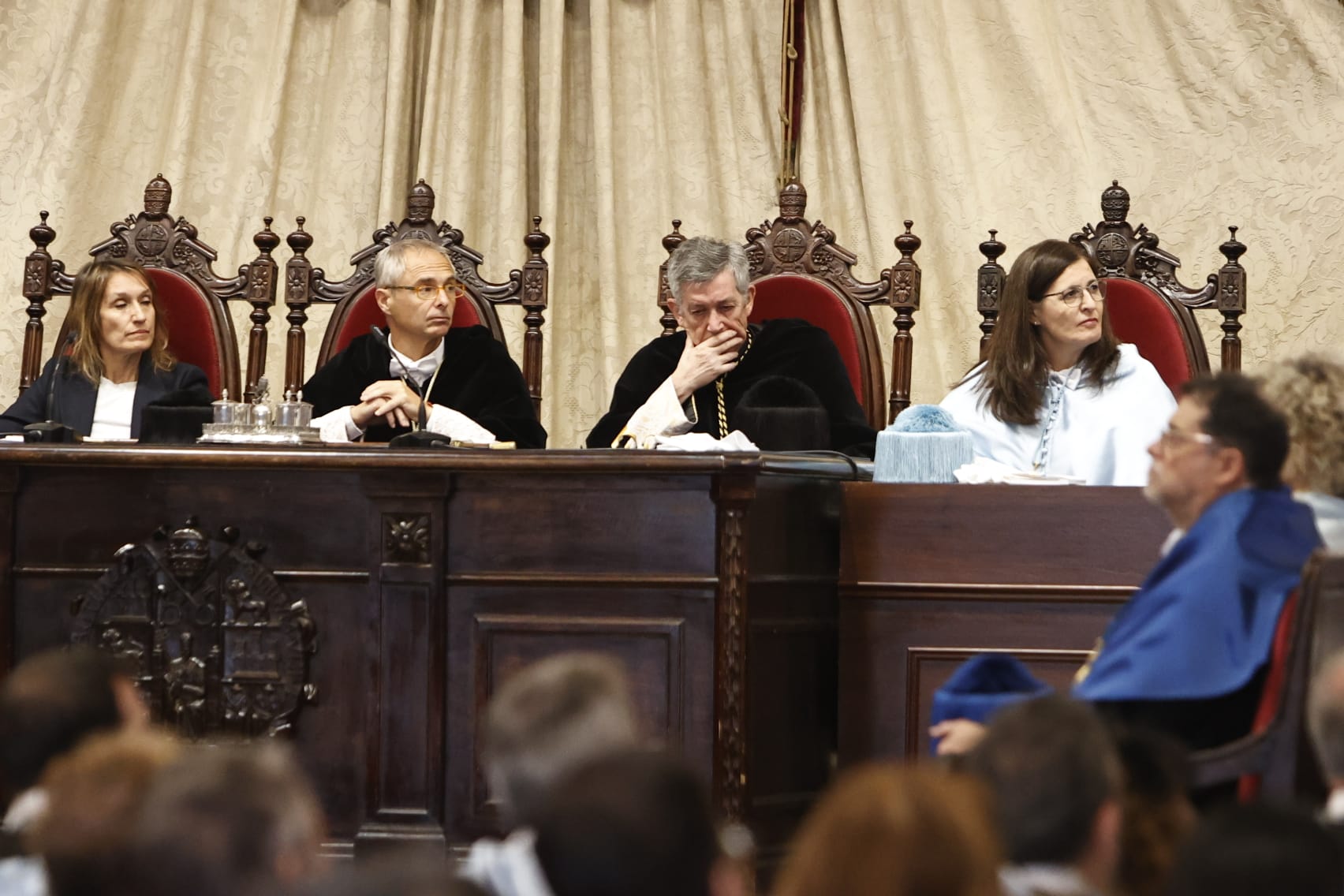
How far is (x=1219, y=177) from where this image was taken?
562cm

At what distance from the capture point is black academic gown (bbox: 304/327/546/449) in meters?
4.67

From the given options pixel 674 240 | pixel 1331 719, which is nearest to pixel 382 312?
pixel 674 240

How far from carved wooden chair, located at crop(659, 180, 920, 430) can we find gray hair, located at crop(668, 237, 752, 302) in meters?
0.28

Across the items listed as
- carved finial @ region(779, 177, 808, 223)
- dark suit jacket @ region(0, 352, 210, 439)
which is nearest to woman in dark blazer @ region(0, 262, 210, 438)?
dark suit jacket @ region(0, 352, 210, 439)

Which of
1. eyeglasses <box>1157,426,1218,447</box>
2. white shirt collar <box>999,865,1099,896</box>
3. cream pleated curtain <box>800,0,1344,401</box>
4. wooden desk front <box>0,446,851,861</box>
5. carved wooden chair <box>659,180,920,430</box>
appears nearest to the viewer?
white shirt collar <box>999,865,1099,896</box>

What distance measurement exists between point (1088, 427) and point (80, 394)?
109 inches

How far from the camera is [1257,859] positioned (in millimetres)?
1474

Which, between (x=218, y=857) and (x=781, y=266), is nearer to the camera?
(x=218, y=857)

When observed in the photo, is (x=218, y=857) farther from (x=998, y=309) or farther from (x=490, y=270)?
(x=490, y=270)

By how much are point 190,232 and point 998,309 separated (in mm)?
2405

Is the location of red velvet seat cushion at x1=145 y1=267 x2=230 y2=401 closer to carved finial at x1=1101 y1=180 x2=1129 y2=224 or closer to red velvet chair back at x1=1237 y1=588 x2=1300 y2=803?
carved finial at x1=1101 y1=180 x2=1129 y2=224

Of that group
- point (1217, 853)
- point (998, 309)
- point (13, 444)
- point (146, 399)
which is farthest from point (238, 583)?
point (1217, 853)

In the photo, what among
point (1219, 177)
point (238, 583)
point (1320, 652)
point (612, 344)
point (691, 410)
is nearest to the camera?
point (1320, 652)

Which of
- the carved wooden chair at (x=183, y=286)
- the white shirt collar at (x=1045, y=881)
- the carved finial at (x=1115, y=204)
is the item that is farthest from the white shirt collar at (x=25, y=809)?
the carved finial at (x=1115, y=204)
